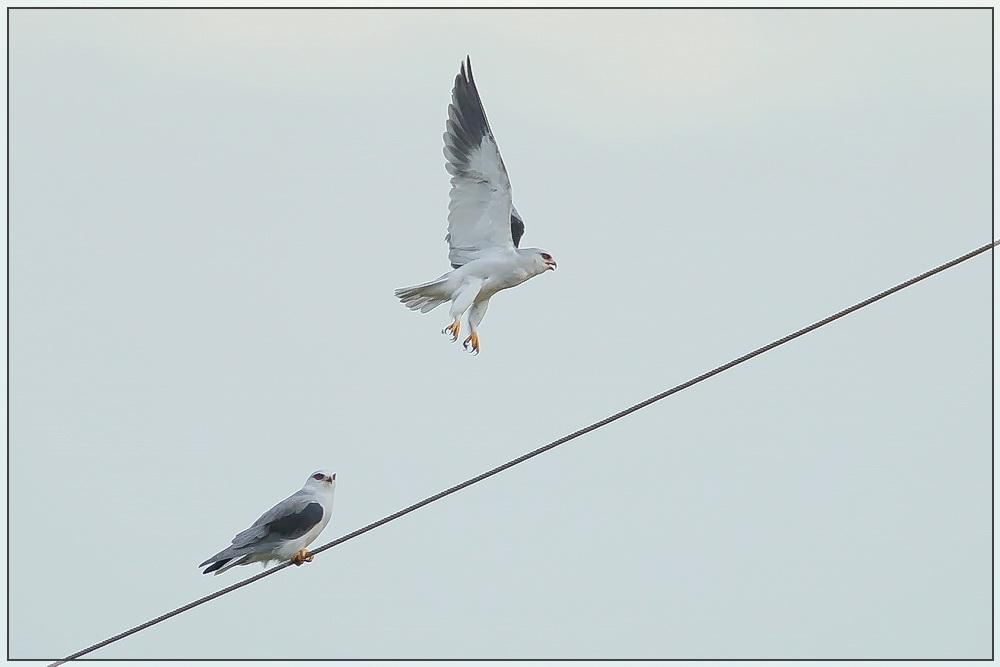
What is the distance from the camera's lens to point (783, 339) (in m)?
6.62

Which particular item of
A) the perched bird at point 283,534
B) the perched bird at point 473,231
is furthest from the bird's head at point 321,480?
the perched bird at point 473,231

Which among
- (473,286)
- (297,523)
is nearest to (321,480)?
(297,523)

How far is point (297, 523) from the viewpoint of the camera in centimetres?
852

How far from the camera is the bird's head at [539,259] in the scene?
10688mm

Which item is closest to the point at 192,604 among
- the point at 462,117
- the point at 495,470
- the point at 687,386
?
the point at 495,470

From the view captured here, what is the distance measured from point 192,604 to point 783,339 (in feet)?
8.69

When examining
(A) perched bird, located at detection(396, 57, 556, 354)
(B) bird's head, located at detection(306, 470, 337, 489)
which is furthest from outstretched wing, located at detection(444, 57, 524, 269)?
(B) bird's head, located at detection(306, 470, 337, 489)

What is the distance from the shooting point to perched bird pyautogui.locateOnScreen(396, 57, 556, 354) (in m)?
10.3

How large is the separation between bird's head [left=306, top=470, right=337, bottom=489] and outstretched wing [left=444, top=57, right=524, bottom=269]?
2255mm

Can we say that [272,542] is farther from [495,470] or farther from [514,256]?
[514,256]

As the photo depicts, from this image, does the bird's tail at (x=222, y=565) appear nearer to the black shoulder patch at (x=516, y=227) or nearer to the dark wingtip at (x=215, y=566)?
the dark wingtip at (x=215, y=566)

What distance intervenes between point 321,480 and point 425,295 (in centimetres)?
196

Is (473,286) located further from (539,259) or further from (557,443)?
(557,443)

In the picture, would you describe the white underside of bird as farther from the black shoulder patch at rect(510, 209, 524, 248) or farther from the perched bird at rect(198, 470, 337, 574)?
the perched bird at rect(198, 470, 337, 574)
